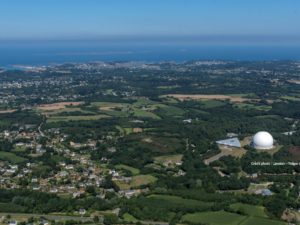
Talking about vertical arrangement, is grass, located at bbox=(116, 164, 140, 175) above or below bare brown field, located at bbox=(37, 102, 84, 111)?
below

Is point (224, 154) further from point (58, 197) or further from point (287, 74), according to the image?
point (287, 74)

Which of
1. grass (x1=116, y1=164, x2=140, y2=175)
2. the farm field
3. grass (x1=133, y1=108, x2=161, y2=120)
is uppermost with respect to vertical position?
grass (x1=133, y1=108, x2=161, y2=120)

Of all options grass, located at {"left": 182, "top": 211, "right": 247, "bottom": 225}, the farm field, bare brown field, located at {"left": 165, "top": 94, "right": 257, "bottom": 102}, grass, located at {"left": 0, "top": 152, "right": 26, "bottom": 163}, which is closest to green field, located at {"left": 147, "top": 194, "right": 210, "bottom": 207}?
grass, located at {"left": 182, "top": 211, "right": 247, "bottom": 225}

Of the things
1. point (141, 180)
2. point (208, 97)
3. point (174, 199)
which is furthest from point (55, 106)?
point (174, 199)

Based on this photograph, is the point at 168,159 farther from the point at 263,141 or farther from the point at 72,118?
the point at 72,118

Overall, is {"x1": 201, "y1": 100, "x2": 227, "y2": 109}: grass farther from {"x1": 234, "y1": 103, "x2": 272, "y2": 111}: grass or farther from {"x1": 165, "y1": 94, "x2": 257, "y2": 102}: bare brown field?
{"x1": 165, "y1": 94, "x2": 257, "y2": 102}: bare brown field

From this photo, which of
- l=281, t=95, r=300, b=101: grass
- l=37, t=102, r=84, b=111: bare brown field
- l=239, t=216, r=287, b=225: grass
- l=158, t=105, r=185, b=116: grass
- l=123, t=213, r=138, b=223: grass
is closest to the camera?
l=239, t=216, r=287, b=225: grass

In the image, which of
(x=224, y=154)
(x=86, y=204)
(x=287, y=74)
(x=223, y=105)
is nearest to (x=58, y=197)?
(x=86, y=204)
